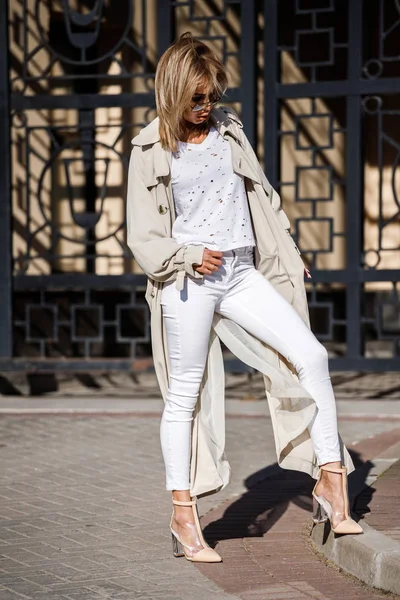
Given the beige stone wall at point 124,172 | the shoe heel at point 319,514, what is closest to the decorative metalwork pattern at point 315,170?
the beige stone wall at point 124,172

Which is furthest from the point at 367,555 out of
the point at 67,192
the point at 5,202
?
the point at 67,192

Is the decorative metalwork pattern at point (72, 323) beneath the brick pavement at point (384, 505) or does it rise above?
above

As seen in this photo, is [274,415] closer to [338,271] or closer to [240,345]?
[240,345]

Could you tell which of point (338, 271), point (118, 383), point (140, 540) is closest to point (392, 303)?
Answer: point (338, 271)

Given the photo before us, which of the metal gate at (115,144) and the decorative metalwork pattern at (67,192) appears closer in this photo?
the metal gate at (115,144)

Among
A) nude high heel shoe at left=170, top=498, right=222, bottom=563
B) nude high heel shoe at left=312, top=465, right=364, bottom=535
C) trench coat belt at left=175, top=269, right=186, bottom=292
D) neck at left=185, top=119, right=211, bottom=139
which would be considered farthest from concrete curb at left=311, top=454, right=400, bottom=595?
neck at left=185, top=119, right=211, bottom=139

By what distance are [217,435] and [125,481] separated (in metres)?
1.61

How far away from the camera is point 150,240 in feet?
15.2

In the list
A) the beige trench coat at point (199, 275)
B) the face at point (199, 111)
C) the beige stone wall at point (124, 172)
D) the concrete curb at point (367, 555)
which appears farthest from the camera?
the beige stone wall at point (124, 172)

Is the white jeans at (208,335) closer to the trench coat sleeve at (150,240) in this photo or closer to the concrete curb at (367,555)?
the trench coat sleeve at (150,240)

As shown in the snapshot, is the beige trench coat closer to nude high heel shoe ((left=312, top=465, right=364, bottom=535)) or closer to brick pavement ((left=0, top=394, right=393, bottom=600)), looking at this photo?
nude high heel shoe ((left=312, top=465, right=364, bottom=535))

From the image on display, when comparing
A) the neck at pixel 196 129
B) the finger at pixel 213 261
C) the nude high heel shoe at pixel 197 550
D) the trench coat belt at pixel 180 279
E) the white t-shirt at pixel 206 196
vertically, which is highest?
the neck at pixel 196 129

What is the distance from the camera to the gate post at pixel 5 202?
30.2 feet

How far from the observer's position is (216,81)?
A: 4520mm
